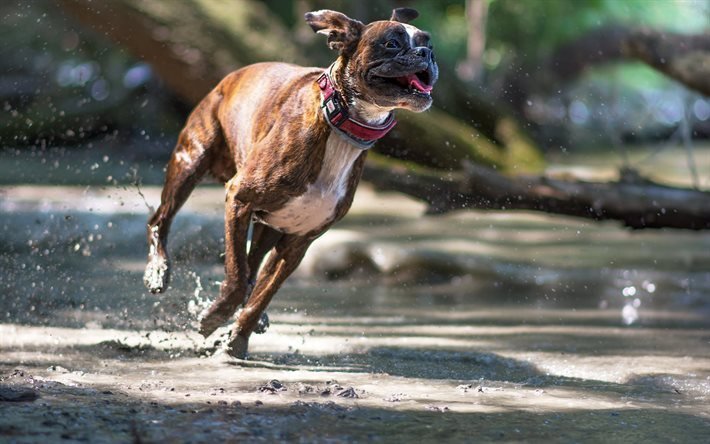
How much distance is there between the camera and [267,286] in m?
6.48

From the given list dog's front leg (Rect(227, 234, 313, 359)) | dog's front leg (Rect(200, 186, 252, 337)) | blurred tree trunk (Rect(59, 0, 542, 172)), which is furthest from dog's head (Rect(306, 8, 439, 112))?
blurred tree trunk (Rect(59, 0, 542, 172))

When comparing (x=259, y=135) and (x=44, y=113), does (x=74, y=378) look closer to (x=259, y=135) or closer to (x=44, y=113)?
(x=259, y=135)

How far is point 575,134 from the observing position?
1018 inches

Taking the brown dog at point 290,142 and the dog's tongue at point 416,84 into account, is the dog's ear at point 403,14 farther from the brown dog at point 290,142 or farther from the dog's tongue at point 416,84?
the dog's tongue at point 416,84

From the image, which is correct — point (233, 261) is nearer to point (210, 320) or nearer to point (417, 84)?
point (210, 320)

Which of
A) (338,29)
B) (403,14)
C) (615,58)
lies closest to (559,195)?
(403,14)

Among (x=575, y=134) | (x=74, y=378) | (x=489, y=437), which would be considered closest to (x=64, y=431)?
(x=74, y=378)

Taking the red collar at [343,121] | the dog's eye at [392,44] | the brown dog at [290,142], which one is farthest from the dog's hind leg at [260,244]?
the dog's eye at [392,44]

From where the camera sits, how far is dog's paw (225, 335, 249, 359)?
641cm

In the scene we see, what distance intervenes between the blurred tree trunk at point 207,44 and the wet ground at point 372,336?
1010 millimetres

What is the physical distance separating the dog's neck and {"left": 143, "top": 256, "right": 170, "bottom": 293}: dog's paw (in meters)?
1.67

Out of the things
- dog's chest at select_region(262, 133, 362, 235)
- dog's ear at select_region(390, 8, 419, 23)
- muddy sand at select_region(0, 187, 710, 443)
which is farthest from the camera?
dog's ear at select_region(390, 8, 419, 23)

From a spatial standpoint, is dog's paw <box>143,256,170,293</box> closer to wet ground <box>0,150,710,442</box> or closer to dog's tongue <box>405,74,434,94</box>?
wet ground <box>0,150,710,442</box>

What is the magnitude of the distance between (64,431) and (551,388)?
2453 millimetres
